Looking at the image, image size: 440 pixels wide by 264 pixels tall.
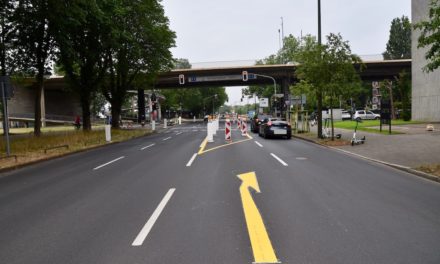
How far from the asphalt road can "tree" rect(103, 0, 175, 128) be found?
22.5 m

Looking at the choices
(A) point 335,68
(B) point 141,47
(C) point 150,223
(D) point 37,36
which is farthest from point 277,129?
(C) point 150,223

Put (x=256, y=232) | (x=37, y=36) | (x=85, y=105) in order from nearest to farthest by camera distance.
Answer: (x=256, y=232) < (x=37, y=36) < (x=85, y=105)

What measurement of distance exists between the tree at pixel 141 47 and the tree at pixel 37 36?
248 inches

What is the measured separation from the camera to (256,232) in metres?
5.36

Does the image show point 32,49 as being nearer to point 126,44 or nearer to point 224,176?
point 126,44

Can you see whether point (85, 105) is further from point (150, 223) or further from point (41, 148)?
point (150, 223)

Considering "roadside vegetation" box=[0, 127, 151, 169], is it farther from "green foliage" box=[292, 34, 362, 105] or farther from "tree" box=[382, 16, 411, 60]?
"tree" box=[382, 16, 411, 60]

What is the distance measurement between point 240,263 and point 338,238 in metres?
1.52

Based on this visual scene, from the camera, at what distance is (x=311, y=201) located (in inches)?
284

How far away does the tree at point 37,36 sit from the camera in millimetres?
19625

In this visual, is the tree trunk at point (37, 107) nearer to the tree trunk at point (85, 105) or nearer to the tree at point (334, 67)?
the tree trunk at point (85, 105)

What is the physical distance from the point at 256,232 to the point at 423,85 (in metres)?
35.9

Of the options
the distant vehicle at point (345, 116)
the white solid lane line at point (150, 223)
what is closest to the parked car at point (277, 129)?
the white solid lane line at point (150, 223)

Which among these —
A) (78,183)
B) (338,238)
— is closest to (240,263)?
Result: (338,238)
